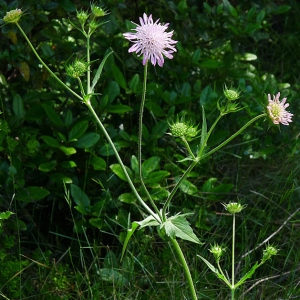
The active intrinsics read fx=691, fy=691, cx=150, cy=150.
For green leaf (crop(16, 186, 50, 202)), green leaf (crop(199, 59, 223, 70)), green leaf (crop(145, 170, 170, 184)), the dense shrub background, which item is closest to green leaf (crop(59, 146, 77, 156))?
the dense shrub background

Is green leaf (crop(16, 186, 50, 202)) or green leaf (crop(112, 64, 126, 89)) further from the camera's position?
green leaf (crop(112, 64, 126, 89))

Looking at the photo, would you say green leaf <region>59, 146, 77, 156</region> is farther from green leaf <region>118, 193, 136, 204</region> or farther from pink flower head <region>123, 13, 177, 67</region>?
pink flower head <region>123, 13, 177, 67</region>

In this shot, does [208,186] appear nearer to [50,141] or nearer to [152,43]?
[50,141]

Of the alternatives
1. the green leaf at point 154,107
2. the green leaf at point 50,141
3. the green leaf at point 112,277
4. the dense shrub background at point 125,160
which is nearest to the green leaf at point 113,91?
the dense shrub background at point 125,160

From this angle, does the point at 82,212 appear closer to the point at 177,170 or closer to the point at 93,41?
the point at 177,170

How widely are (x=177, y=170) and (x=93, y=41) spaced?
0.57 metres

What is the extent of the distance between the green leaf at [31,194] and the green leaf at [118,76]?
0.46 m

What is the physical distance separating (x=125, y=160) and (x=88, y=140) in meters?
0.22

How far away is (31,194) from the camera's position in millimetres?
2188

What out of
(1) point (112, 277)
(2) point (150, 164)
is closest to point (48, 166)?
(2) point (150, 164)

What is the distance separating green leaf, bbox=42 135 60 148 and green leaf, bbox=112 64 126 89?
0.31m

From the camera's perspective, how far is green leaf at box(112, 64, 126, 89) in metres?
2.36

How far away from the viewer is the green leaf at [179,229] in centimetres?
156

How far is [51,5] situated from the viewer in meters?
2.17
